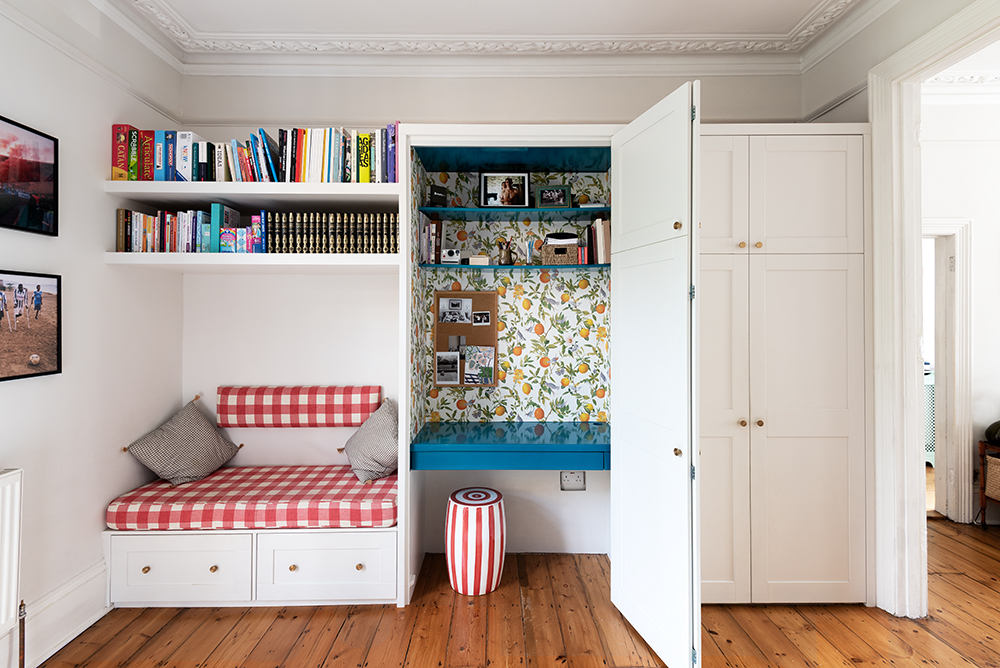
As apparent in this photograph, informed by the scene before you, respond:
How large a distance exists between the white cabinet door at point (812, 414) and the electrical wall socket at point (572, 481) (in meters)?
0.94

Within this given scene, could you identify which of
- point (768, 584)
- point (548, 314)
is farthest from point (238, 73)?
point (768, 584)

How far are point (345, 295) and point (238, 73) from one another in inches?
55.0

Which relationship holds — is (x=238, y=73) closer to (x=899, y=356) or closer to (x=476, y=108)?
(x=476, y=108)

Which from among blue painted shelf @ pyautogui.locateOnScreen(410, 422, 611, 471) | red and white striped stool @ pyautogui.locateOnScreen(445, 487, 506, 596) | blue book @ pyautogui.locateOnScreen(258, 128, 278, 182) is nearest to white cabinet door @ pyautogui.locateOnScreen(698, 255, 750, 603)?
blue painted shelf @ pyautogui.locateOnScreen(410, 422, 611, 471)

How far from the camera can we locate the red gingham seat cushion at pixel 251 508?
2.30 m

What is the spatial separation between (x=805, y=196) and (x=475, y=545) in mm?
2328

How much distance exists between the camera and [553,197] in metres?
2.85

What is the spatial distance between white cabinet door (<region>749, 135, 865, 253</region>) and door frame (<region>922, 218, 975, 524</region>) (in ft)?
4.91

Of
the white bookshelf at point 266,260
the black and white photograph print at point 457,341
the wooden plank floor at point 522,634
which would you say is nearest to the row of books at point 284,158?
the white bookshelf at point 266,260

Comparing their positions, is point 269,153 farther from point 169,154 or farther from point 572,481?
point 572,481

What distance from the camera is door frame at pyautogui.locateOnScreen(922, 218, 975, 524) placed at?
3258mm

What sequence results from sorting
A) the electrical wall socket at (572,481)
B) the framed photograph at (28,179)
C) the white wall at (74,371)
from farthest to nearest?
the electrical wall socket at (572,481) → the white wall at (74,371) → the framed photograph at (28,179)

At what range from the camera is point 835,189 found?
7.63 ft

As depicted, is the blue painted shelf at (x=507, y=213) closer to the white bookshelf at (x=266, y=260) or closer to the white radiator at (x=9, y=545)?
the white bookshelf at (x=266, y=260)
